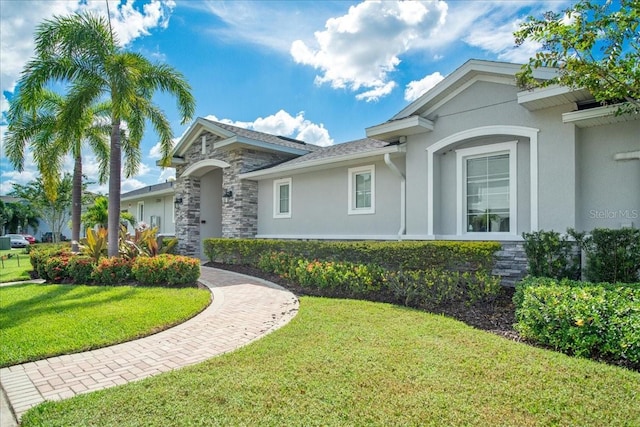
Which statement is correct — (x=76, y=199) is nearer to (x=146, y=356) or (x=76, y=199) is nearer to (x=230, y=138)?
(x=230, y=138)

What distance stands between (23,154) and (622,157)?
18.1 meters

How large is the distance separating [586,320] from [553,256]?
271 cm

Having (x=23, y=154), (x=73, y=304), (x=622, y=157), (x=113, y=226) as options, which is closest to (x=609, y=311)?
(x=622, y=157)

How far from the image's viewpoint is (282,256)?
1070 cm

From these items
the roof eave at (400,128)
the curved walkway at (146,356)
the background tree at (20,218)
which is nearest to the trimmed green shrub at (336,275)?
the curved walkway at (146,356)

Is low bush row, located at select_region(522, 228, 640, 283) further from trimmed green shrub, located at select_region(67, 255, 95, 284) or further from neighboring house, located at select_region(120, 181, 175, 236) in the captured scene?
neighboring house, located at select_region(120, 181, 175, 236)

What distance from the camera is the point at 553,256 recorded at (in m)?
7.03

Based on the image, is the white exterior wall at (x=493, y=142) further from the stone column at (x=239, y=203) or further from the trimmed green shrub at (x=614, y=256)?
the stone column at (x=239, y=203)

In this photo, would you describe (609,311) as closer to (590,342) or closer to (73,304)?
(590,342)

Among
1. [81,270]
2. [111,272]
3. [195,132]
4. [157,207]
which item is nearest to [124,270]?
[111,272]

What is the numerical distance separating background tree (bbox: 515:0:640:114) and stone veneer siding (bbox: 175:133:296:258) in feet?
36.0

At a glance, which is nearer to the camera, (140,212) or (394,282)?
(394,282)

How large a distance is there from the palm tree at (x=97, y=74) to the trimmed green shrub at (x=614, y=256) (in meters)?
11.3

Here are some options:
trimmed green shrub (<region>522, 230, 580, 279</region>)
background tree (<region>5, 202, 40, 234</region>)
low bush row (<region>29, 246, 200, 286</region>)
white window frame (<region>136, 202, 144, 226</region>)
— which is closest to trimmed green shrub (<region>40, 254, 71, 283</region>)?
low bush row (<region>29, 246, 200, 286</region>)
